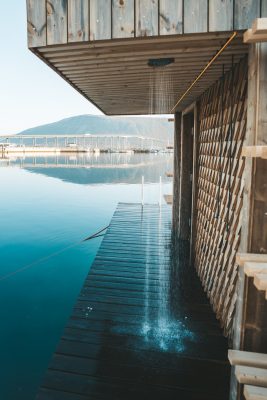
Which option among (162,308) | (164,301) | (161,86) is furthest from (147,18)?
(164,301)

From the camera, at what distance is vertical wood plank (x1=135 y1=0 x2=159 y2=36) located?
2.98m

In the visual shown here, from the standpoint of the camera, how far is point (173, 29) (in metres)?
2.95

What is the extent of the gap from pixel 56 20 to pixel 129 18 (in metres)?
0.75

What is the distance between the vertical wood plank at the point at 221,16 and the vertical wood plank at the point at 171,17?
0.92ft

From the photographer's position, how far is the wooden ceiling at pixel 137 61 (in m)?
3.18

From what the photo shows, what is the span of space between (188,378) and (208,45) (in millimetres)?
3662

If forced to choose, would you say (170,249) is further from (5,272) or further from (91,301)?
(5,272)

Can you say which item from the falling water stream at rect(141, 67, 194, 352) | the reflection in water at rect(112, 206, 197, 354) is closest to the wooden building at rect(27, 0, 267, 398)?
the falling water stream at rect(141, 67, 194, 352)

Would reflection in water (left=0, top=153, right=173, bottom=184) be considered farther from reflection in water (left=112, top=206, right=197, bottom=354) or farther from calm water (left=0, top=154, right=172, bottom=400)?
reflection in water (left=112, top=206, right=197, bottom=354)

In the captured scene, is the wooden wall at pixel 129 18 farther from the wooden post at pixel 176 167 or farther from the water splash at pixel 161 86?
the wooden post at pixel 176 167

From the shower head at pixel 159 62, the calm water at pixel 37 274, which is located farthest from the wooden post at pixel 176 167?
the shower head at pixel 159 62

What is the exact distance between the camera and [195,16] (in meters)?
2.93

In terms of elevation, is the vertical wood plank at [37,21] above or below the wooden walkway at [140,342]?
above

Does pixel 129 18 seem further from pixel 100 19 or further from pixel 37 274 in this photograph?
pixel 37 274
